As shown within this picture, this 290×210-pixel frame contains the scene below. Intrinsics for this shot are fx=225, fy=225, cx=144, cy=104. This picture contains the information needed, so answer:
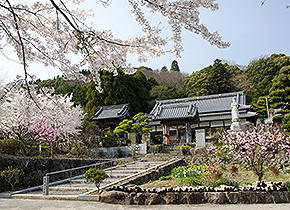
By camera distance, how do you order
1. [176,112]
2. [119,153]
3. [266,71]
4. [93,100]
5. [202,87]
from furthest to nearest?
[202,87]
[266,71]
[93,100]
[176,112]
[119,153]

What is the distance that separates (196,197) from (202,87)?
106 ft

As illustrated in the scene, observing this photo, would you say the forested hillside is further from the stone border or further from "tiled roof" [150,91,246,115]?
the stone border

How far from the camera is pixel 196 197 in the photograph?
5520 millimetres

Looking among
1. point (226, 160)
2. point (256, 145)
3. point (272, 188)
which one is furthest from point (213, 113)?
point (272, 188)

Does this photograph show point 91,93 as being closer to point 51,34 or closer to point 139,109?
point 139,109

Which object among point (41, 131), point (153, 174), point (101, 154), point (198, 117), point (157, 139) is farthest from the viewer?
point (157, 139)

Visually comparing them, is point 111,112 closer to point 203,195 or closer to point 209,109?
point 209,109

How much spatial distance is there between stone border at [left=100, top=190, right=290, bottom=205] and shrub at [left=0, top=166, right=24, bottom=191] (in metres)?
4.22

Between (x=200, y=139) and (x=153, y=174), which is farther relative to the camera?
(x=200, y=139)

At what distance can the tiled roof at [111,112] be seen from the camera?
2516cm

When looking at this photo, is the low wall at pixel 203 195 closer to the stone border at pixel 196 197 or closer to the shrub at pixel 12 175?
the stone border at pixel 196 197

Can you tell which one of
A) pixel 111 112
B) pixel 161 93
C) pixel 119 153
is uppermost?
pixel 161 93

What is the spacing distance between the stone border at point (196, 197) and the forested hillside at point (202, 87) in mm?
24494

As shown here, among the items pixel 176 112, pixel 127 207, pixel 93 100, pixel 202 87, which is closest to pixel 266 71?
pixel 202 87
